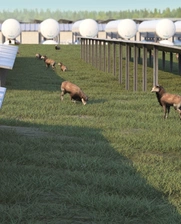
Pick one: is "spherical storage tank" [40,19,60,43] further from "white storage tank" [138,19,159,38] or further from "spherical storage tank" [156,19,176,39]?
"spherical storage tank" [156,19,176,39]

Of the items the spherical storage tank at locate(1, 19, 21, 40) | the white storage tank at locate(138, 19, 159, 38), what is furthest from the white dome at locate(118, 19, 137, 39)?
the spherical storage tank at locate(1, 19, 21, 40)

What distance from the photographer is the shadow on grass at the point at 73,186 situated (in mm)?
6512

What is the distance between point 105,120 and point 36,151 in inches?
160

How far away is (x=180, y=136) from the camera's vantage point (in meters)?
11.6

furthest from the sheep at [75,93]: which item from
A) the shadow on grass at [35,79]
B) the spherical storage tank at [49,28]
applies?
the spherical storage tank at [49,28]

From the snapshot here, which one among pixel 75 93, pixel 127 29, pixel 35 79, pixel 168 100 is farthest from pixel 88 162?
pixel 127 29

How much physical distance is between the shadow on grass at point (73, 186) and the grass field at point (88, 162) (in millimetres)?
10

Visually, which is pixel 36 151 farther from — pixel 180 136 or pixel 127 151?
pixel 180 136

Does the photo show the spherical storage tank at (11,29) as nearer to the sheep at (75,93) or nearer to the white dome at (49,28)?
the white dome at (49,28)

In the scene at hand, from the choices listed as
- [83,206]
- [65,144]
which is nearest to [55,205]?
[83,206]

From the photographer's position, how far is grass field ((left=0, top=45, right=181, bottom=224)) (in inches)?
262

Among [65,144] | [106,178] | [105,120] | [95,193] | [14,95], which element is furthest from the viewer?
[14,95]

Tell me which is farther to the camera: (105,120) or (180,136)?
(105,120)

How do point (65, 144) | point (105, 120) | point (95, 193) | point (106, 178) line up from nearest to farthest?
1. point (95, 193)
2. point (106, 178)
3. point (65, 144)
4. point (105, 120)
